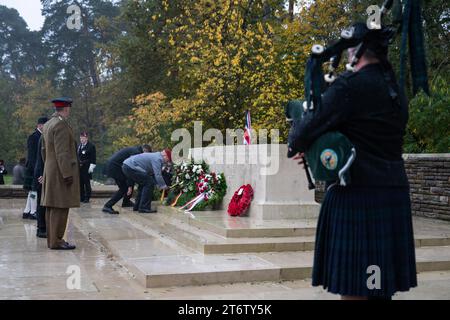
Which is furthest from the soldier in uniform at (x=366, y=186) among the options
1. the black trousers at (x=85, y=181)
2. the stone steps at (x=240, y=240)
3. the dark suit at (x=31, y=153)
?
the black trousers at (x=85, y=181)

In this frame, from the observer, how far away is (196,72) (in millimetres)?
17547

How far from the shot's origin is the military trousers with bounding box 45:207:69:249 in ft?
26.1

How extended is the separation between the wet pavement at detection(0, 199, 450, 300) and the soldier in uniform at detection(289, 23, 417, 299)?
2.32 m

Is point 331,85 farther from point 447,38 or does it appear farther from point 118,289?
point 447,38

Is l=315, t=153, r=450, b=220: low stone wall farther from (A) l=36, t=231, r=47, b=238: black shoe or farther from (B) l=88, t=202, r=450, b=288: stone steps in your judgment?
(A) l=36, t=231, r=47, b=238: black shoe

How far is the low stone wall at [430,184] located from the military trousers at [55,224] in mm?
7521

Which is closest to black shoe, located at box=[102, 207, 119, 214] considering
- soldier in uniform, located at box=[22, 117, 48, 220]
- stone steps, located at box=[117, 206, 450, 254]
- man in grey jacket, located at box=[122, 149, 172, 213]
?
man in grey jacket, located at box=[122, 149, 172, 213]

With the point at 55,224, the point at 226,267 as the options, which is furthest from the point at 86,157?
the point at 226,267

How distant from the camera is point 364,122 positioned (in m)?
3.20

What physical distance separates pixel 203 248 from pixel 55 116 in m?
2.87

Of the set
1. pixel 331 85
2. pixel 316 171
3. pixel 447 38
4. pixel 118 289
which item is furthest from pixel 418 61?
pixel 447 38

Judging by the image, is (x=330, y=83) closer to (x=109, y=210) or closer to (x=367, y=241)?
(x=367, y=241)

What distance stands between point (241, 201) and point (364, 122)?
6647mm

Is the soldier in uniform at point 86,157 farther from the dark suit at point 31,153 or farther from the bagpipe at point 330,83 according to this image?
the bagpipe at point 330,83
